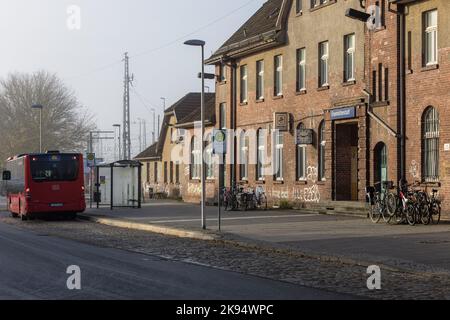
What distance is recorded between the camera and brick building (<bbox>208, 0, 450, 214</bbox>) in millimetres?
25031

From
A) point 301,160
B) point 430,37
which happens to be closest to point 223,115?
point 301,160

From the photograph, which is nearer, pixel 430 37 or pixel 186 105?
pixel 430 37

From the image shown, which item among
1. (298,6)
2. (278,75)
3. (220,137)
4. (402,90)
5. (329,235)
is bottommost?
(329,235)

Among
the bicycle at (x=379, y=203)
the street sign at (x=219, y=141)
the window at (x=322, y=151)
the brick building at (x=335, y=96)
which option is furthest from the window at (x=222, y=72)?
the street sign at (x=219, y=141)

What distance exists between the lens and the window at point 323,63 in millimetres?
31391

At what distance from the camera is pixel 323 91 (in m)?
31.3

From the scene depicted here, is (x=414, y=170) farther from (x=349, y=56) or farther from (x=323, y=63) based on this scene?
(x=323, y=63)

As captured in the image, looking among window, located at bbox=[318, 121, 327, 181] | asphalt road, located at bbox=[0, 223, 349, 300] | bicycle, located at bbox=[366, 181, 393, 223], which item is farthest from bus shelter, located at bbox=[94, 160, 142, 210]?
asphalt road, located at bbox=[0, 223, 349, 300]

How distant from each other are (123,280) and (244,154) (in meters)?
26.7

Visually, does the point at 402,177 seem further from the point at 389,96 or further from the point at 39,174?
the point at 39,174

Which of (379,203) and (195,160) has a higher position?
(195,160)

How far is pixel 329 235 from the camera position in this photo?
2012 cm

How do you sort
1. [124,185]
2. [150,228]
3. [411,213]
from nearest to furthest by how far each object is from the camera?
[411,213], [150,228], [124,185]

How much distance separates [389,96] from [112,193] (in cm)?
1637
